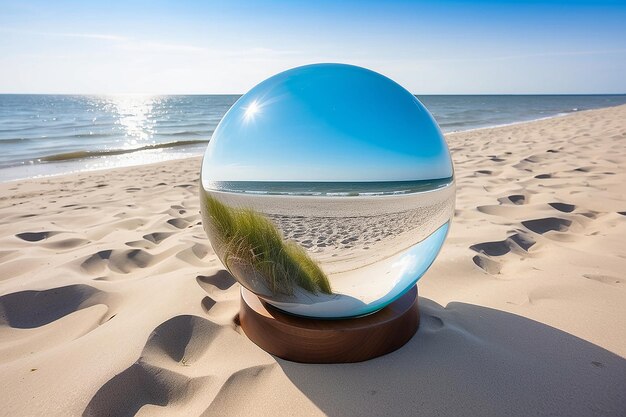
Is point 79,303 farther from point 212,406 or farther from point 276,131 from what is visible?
point 276,131

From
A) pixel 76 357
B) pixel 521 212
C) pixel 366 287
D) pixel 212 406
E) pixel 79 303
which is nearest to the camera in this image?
pixel 212 406

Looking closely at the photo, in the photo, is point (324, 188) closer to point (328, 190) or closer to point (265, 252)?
point (328, 190)

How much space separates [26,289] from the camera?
2039 millimetres

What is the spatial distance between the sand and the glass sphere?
31 cm

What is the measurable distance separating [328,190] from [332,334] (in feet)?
1.72

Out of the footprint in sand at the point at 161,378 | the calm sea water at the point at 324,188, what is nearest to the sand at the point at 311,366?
the footprint in sand at the point at 161,378

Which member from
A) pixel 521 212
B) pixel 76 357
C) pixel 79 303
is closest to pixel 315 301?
pixel 76 357

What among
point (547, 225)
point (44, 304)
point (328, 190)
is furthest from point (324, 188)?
point (547, 225)

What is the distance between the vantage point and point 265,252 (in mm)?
1348

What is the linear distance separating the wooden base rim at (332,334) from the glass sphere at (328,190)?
0.18ft

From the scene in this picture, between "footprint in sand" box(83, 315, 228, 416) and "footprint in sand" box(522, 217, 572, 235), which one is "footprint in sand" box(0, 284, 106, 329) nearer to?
"footprint in sand" box(83, 315, 228, 416)

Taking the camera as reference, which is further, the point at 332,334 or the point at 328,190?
the point at 332,334

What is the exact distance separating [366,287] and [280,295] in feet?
0.99

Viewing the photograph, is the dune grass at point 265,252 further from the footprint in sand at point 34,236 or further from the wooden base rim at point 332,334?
the footprint in sand at point 34,236
